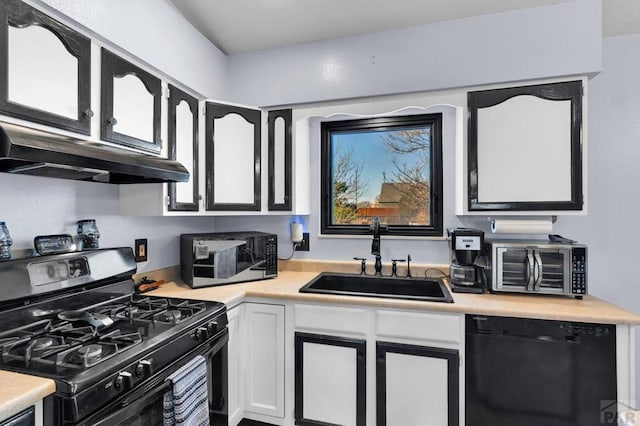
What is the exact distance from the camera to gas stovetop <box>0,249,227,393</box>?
39.6 inches

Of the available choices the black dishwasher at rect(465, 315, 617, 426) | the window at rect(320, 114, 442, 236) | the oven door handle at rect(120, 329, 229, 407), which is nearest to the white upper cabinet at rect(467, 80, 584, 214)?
the window at rect(320, 114, 442, 236)

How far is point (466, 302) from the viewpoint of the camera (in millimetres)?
1668

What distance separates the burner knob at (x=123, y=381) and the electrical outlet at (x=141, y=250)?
3.34 ft

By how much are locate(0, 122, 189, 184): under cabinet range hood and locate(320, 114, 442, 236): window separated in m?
1.24

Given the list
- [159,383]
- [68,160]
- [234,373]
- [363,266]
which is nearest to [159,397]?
[159,383]

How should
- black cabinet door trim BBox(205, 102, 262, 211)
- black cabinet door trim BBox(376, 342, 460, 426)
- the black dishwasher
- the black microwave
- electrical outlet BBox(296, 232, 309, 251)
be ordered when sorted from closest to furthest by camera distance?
the black dishwasher → black cabinet door trim BBox(376, 342, 460, 426) → the black microwave → black cabinet door trim BBox(205, 102, 262, 211) → electrical outlet BBox(296, 232, 309, 251)

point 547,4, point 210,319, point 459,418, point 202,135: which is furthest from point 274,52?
point 459,418

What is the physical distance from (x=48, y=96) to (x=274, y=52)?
150 centimetres

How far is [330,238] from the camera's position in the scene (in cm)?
247

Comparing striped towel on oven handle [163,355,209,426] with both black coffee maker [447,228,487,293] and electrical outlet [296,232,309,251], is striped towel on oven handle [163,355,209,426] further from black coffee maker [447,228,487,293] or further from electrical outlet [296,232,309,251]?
black coffee maker [447,228,487,293]

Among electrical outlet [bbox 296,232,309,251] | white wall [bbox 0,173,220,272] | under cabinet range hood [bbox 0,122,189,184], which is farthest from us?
electrical outlet [bbox 296,232,309,251]

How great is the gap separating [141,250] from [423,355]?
1.71 metres

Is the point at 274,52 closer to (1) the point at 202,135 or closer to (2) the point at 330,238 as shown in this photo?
(1) the point at 202,135

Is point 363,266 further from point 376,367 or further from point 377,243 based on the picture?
point 376,367
